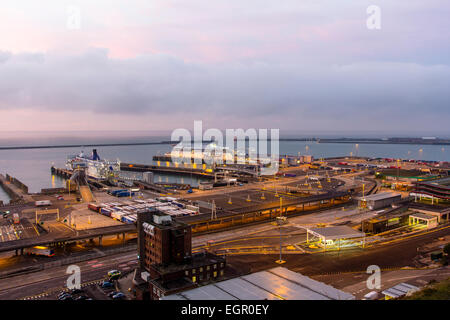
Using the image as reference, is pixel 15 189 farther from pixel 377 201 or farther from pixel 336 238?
pixel 377 201

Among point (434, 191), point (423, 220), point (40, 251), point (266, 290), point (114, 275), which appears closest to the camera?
point (266, 290)

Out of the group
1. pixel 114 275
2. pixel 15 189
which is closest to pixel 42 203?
pixel 15 189

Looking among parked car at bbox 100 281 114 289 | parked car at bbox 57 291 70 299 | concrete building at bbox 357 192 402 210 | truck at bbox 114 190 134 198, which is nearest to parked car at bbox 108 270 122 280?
Answer: parked car at bbox 100 281 114 289

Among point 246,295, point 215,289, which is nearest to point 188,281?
point 215,289

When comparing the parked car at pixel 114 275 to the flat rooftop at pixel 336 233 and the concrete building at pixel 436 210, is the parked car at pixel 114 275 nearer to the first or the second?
the flat rooftop at pixel 336 233

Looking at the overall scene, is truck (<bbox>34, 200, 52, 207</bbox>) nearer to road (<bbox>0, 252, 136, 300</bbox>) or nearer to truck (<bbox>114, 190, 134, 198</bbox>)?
truck (<bbox>114, 190, 134, 198</bbox>)
